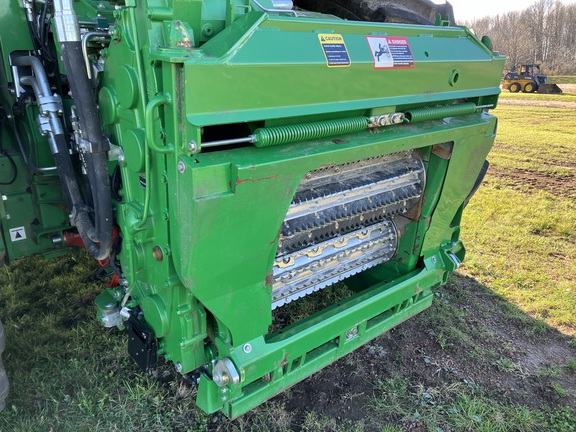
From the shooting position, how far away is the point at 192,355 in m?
2.00

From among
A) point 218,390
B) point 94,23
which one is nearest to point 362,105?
point 94,23

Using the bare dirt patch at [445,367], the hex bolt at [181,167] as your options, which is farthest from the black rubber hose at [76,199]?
the bare dirt patch at [445,367]

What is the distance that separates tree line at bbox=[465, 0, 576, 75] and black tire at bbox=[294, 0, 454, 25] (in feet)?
142

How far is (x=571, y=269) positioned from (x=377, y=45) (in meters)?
3.05

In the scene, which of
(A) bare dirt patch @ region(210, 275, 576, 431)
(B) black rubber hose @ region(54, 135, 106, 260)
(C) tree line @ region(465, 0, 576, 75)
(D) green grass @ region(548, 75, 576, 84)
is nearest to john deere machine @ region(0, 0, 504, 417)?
(B) black rubber hose @ region(54, 135, 106, 260)

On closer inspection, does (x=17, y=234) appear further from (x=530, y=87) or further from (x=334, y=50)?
(x=530, y=87)

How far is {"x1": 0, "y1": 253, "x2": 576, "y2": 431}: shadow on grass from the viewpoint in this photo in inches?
89.2

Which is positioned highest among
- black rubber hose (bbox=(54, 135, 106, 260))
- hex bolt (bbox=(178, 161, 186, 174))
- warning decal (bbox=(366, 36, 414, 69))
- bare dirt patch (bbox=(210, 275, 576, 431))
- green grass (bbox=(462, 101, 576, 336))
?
warning decal (bbox=(366, 36, 414, 69))

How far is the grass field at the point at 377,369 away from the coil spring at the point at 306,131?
138 centimetres

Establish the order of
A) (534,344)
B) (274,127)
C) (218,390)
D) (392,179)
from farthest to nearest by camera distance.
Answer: (534,344) < (392,179) < (218,390) < (274,127)

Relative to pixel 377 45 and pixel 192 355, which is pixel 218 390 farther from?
pixel 377 45

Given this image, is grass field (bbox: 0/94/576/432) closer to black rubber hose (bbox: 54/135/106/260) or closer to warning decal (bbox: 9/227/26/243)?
warning decal (bbox: 9/227/26/243)

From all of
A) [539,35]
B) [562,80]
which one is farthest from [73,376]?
[539,35]

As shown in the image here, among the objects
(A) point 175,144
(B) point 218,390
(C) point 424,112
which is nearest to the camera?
(A) point 175,144
